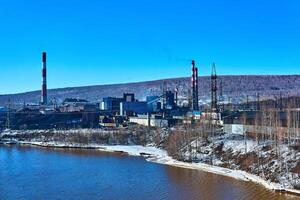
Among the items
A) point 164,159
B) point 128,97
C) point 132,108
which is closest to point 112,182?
point 164,159

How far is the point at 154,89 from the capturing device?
46.6m

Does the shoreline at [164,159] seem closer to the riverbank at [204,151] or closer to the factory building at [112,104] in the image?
the riverbank at [204,151]

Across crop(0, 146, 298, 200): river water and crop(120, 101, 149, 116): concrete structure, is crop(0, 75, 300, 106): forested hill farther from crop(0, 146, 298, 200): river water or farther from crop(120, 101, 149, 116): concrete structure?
crop(0, 146, 298, 200): river water

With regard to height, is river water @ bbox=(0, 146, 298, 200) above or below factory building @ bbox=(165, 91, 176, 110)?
below

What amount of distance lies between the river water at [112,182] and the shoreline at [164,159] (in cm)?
23

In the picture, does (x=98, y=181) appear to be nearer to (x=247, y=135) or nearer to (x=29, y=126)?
(x=247, y=135)

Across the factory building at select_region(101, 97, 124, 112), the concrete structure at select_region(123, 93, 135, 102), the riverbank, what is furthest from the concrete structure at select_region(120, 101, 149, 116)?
the riverbank

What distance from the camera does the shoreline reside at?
8105 mm

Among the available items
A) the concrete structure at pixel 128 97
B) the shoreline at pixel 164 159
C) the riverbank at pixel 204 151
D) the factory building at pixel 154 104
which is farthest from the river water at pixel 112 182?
the concrete structure at pixel 128 97

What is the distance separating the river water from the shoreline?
0.74 ft

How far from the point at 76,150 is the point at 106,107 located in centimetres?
1024

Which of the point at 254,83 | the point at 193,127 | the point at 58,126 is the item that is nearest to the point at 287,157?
the point at 193,127

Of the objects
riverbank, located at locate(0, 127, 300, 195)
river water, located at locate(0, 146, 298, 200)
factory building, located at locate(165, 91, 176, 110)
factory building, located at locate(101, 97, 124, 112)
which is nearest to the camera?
river water, located at locate(0, 146, 298, 200)

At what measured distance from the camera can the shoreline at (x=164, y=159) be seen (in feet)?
26.6
